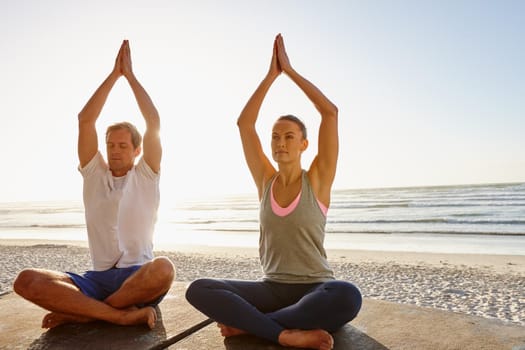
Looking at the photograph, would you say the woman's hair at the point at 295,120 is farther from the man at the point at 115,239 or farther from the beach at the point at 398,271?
the beach at the point at 398,271

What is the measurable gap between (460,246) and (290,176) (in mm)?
10916

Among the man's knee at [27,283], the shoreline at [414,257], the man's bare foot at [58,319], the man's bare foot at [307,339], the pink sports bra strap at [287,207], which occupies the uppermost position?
the pink sports bra strap at [287,207]

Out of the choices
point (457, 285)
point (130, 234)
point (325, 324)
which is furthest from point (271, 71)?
point (457, 285)

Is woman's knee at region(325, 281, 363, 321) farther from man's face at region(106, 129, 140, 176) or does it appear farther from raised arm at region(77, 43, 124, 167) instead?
raised arm at region(77, 43, 124, 167)

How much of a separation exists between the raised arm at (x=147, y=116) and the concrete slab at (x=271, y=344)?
105 cm

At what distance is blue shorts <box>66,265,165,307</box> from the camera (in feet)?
9.00

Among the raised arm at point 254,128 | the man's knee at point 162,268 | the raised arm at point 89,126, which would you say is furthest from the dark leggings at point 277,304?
the raised arm at point 89,126

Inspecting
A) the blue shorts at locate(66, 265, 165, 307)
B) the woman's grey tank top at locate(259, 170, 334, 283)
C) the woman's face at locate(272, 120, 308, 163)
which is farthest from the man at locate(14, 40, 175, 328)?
the woman's face at locate(272, 120, 308, 163)

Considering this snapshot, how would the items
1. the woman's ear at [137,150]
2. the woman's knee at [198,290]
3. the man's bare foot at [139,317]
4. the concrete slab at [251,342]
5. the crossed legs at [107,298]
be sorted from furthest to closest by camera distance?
the woman's ear at [137,150] → the man's bare foot at [139,317] → the crossed legs at [107,298] → the woman's knee at [198,290] → the concrete slab at [251,342]

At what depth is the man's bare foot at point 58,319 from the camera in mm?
2777

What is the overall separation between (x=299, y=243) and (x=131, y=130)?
138 cm

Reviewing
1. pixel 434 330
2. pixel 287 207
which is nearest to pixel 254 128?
pixel 287 207

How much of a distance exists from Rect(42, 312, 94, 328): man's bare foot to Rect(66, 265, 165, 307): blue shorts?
0.65ft

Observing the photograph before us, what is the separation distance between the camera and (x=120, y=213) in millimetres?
2764
